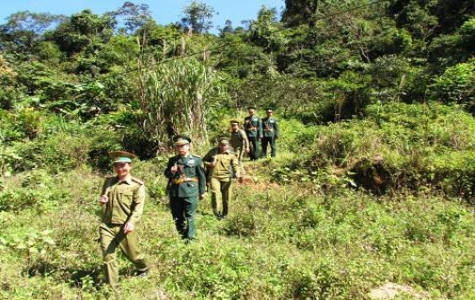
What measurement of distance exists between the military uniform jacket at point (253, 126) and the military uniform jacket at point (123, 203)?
22.7ft

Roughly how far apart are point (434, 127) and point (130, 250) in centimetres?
855

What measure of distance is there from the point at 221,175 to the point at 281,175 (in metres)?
2.92

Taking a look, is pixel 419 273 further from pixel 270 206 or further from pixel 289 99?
pixel 289 99

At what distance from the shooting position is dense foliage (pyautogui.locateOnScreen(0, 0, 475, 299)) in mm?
5102

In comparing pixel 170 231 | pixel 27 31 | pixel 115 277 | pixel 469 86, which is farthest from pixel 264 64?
pixel 27 31

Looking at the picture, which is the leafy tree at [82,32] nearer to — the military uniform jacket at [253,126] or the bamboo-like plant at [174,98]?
the bamboo-like plant at [174,98]

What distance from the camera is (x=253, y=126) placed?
12.1 m

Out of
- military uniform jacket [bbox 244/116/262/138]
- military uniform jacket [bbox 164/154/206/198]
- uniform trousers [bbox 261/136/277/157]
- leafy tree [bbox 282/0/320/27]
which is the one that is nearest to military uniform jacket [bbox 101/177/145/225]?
military uniform jacket [bbox 164/154/206/198]

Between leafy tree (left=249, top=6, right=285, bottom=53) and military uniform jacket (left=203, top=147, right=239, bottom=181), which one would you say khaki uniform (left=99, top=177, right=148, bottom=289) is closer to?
military uniform jacket (left=203, top=147, right=239, bottom=181)

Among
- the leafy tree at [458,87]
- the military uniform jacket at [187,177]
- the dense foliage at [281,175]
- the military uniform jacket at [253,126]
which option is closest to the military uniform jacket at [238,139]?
the dense foliage at [281,175]

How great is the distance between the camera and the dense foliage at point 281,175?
5102 mm

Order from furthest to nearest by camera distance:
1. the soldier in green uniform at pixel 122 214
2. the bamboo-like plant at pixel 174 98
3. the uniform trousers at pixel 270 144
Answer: the bamboo-like plant at pixel 174 98 → the uniform trousers at pixel 270 144 → the soldier in green uniform at pixel 122 214

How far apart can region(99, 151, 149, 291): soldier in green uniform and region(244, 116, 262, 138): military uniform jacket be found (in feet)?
22.5

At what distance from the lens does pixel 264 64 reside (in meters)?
28.1
